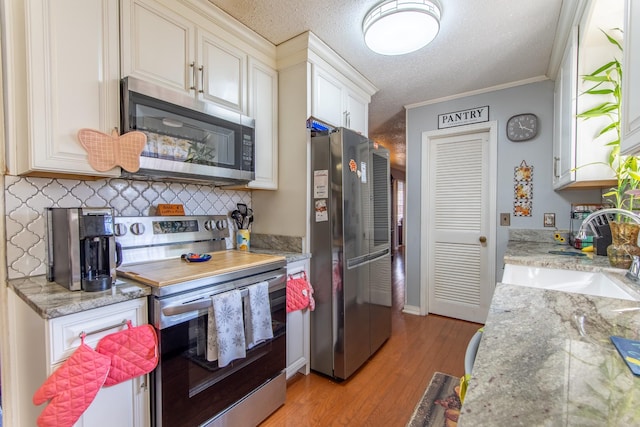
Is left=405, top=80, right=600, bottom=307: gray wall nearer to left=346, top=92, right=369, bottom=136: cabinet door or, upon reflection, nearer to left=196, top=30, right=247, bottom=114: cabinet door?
left=346, top=92, right=369, bottom=136: cabinet door

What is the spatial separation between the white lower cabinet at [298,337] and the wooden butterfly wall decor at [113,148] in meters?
1.05

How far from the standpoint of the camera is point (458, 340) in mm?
2584

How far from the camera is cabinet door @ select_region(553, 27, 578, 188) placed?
5.77 feet

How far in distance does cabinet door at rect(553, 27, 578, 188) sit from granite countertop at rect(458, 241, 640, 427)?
48.8 inches

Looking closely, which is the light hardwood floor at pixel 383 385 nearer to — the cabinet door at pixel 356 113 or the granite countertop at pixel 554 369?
the granite countertop at pixel 554 369

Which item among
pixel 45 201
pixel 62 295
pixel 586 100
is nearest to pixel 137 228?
pixel 45 201

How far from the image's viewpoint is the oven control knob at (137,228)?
1609mm

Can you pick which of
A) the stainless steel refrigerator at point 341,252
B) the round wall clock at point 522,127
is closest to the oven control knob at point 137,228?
the stainless steel refrigerator at point 341,252

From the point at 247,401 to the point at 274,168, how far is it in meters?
1.50

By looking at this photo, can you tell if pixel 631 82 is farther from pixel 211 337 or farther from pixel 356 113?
pixel 356 113

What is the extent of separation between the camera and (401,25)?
5.34ft

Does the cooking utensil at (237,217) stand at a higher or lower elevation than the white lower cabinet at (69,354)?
higher

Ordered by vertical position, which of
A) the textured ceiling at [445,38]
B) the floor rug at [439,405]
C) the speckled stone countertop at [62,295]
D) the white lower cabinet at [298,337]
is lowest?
the floor rug at [439,405]

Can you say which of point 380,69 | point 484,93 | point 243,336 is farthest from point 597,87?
point 243,336
